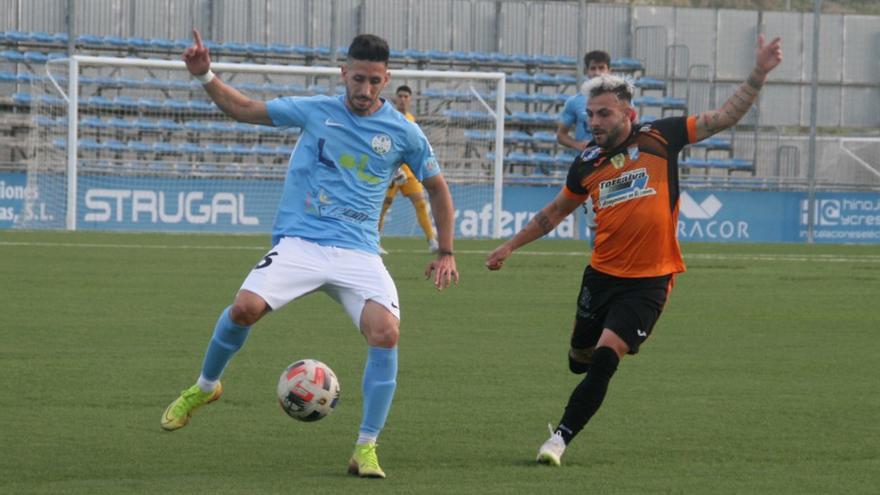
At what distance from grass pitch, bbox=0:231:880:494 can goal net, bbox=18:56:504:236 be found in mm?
8880

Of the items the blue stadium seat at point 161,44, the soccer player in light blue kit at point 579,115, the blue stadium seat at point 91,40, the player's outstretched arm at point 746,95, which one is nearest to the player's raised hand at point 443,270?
the player's outstretched arm at point 746,95

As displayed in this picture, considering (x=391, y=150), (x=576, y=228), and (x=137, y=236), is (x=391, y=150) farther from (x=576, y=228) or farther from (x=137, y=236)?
(x=576, y=228)

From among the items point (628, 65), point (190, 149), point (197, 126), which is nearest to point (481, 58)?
point (628, 65)

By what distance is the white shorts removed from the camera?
682 centimetres

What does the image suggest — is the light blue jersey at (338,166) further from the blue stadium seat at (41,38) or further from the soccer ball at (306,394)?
the blue stadium seat at (41,38)

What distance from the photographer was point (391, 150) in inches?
277

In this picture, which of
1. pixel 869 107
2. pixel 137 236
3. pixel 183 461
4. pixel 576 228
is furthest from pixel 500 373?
pixel 869 107

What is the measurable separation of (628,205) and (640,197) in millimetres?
71

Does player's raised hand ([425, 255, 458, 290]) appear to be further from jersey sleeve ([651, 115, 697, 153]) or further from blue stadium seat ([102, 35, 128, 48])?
blue stadium seat ([102, 35, 128, 48])

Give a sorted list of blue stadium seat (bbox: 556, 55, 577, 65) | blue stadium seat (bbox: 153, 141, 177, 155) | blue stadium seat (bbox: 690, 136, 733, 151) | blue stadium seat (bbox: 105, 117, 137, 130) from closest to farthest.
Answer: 1. blue stadium seat (bbox: 153, 141, 177, 155)
2. blue stadium seat (bbox: 105, 117, 137, 130)
3. blue stadium seat (bbox: 556, 55, 577, 65)
4. blue stadium seat (bbox: 690, 136, 733, 151)

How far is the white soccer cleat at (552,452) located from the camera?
678cm

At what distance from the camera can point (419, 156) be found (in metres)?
7.15

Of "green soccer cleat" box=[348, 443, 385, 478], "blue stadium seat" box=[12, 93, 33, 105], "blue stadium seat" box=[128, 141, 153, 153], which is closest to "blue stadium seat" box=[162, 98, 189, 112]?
"blue stadium seat" box=[128, 141, 153, 153]

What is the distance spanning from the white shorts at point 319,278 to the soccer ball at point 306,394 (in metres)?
0.33
